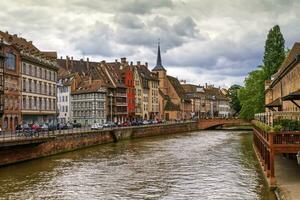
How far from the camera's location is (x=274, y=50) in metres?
85.4

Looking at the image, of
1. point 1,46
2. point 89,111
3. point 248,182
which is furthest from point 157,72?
point 248,182

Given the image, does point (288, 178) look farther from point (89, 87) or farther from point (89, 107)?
point (89, 87)

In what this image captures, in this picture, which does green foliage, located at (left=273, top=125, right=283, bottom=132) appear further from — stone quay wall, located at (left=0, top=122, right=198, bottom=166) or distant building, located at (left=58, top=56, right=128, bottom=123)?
distant building, located at (left=58, top=56, right=128, bottom=123)

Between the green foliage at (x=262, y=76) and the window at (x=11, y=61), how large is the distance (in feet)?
142

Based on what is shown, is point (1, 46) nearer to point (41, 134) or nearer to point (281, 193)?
point (41, 134)

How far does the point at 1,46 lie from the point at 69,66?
50.5 metres

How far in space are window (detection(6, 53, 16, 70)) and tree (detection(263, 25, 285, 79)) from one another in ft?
142

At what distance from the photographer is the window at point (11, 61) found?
203ft

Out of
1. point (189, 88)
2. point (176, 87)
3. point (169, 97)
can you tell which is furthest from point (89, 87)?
point (189, 88)

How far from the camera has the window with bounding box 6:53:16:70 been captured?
6183 centimetres

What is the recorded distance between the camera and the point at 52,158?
47906mm

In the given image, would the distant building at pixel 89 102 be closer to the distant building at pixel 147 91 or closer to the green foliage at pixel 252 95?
the distant building at pixel 147 91

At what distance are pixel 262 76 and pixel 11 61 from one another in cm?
4772

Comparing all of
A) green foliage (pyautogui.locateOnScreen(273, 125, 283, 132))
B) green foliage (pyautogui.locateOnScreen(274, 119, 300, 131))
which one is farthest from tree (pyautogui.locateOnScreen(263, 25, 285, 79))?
green foliage (pyautogui.locateOnScreen(273, 125, 283, 132))
